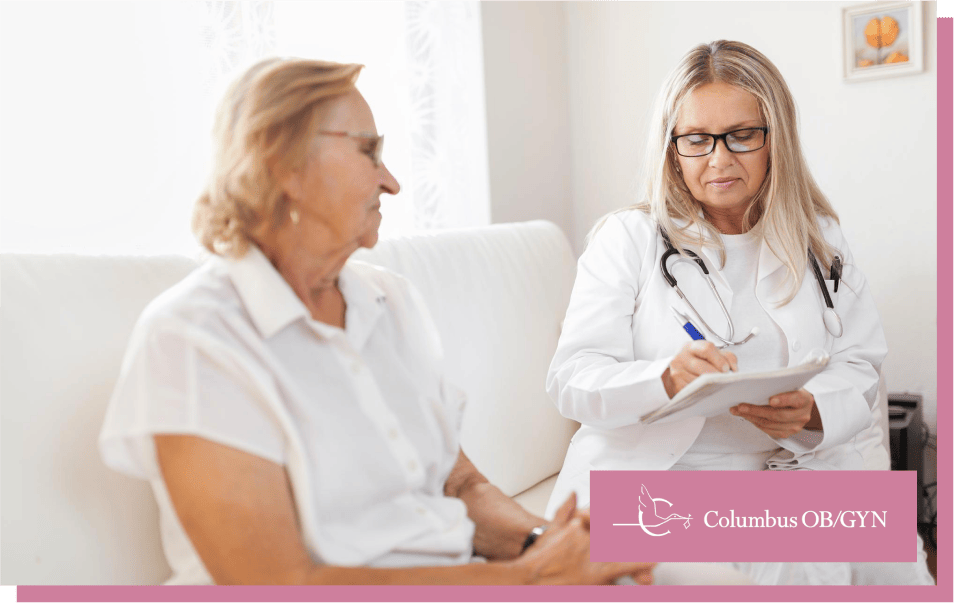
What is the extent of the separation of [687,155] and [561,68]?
74 centimetres

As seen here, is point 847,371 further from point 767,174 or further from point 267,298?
point 267,298

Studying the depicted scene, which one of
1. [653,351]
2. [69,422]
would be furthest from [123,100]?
[653,351]

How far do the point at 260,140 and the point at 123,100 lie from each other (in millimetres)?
764

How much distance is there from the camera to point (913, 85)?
1.92 metres

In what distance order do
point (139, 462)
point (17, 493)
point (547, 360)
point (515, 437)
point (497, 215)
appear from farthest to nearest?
1. point (497, 215)
2. point (547, 360)
3. point (515, 437)
4. point (17, 493)
5. point (139, 462)

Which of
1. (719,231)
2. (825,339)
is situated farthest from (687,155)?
(825,339)

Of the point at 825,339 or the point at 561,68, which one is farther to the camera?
the point at 561,68

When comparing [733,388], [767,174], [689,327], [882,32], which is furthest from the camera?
[882,32]

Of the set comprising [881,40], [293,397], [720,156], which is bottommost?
[293,397]

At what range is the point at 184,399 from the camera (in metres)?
0.72

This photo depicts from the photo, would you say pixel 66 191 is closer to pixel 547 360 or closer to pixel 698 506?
pixel 547 360

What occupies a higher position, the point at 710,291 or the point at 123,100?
the point at 123,100

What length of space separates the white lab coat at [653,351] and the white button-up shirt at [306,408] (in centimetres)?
43

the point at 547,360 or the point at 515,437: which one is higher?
the point at 547,360
